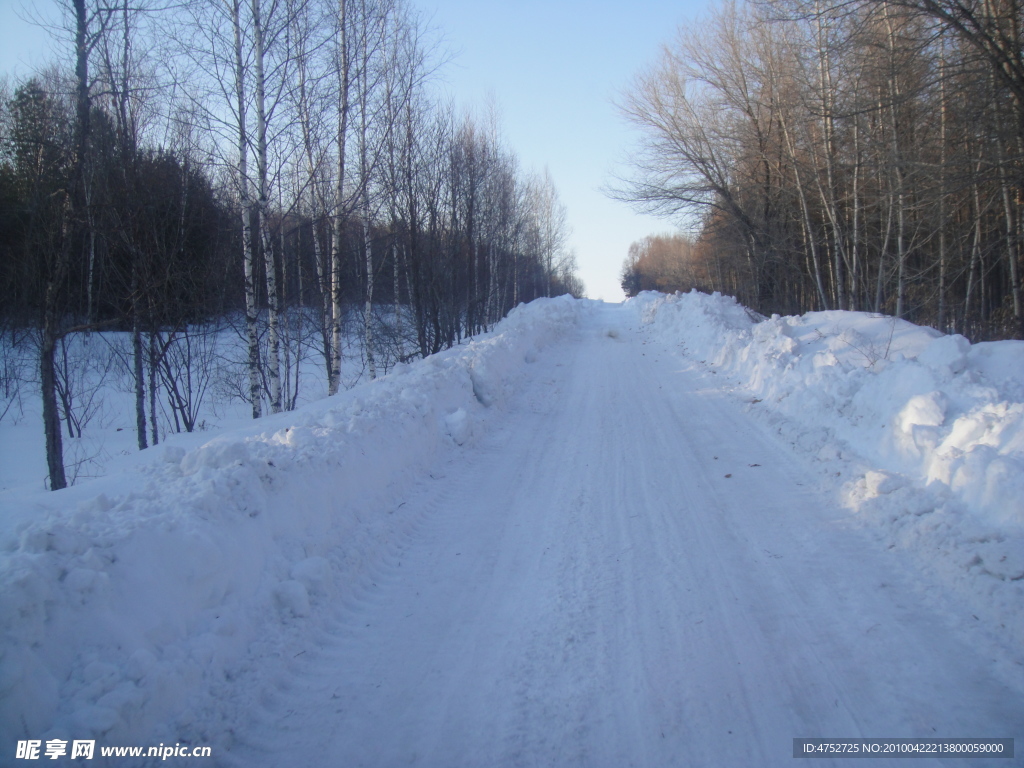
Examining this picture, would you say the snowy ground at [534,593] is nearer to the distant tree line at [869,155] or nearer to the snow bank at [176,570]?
the snow bank at [176,570]

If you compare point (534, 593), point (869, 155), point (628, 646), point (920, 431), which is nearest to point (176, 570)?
point (534, 593)

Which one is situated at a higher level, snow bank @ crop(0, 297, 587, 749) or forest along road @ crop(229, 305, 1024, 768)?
snow bank @ crop(0, 297, 587, 749)

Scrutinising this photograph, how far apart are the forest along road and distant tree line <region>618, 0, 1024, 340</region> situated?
257 inches

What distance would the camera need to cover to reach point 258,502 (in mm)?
4406

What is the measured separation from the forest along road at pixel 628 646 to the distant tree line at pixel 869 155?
652 cm

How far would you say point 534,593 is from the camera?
435 centimetres

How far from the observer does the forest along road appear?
2.95m

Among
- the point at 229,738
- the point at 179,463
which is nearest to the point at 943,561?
the point at 229,738

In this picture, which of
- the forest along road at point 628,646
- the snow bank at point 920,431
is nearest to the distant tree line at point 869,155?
the snow bank at point 920,431

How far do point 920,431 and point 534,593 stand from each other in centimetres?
437

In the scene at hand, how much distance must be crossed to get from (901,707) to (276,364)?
34.6ft

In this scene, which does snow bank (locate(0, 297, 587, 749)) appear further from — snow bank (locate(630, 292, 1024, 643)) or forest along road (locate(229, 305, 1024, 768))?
snow bank (locate(630, 292, 1024, 643))

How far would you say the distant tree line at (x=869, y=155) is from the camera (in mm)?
8289

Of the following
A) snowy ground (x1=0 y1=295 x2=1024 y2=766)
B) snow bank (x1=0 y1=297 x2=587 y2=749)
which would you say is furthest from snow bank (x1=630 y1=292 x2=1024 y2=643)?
snow bank (x1=0 y1=297 x2=587 y2=749)
